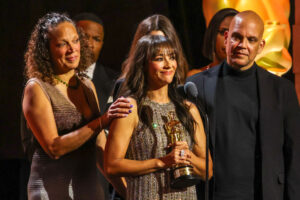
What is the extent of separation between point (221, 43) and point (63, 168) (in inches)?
67.4

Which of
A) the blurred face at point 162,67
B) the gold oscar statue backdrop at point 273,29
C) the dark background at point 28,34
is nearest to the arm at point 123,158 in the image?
the blurred face at point 162,67

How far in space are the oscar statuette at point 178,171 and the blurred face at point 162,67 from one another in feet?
0.77

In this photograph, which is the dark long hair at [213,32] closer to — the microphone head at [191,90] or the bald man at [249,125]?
the bald man at [249,125]

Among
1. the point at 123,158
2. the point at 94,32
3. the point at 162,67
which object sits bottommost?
the point at 123,158

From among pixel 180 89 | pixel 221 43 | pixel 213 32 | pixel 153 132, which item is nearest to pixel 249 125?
pixel 180 89

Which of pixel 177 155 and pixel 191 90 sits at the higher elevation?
pixel 191 90

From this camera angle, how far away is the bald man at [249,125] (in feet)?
10.6

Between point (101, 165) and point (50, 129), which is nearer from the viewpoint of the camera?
point (50, 129)

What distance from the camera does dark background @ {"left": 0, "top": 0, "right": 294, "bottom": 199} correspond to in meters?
5.52

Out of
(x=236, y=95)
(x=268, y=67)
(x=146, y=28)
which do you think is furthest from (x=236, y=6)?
(x=236, y=95)

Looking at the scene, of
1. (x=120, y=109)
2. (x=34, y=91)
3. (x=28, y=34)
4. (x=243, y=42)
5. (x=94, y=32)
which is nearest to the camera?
(x=120, y=109)

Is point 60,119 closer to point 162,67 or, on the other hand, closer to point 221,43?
point 162,67

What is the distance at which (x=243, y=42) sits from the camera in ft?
11.0

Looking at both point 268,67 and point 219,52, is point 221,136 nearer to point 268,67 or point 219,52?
point 219,52
